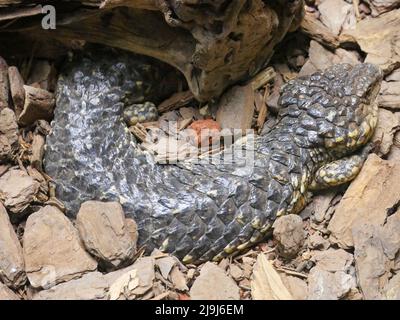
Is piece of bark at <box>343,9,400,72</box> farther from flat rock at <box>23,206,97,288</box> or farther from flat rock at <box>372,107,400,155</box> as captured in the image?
flat rock at <box>23,206,97,288</box>

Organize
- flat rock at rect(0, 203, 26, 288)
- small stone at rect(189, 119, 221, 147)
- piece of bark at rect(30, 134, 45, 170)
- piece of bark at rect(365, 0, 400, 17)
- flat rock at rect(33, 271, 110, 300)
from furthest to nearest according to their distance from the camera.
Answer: piece of bark at rect(365, 0, 400, 17), small stone at rect(189, 119, 221, 147), piece of bark at rect(30, 134, 45, 170), flat rock at rect(0, 203, 26, 288), flat rock at rect(33, 271, 110, 300)

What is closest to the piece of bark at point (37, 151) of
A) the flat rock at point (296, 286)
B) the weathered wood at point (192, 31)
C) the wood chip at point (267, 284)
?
the weathered wood at point (192, 31)

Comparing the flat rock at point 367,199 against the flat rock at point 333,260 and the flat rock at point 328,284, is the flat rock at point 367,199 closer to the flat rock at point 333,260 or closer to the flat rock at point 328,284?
the flat rock at point 333,260

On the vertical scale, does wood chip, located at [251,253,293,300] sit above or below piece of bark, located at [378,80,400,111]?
below

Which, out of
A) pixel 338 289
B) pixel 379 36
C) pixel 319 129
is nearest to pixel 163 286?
pixel 338 289

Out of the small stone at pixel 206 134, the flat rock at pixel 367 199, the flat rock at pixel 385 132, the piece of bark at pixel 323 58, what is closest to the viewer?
the flat rock at pixel 367 199

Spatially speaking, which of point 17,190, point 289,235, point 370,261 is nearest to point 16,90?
point 17,190

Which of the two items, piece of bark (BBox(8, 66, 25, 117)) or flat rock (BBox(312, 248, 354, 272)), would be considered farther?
piece of bark (BBox(8, 66, 25, 117))

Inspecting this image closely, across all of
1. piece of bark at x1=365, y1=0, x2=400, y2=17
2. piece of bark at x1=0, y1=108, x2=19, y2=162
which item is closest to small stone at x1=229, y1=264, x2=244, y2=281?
piece of bark at x1=0, y1=108, x2=19, y2=162
